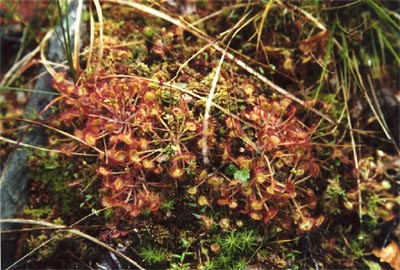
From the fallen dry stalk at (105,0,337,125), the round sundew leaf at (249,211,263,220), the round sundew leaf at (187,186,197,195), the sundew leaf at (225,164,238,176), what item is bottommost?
the round sundew leaf at (249,211,263,220)

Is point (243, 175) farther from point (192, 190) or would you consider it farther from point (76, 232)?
point (76, 232)

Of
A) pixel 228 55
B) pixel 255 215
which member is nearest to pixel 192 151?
pixel 255 215

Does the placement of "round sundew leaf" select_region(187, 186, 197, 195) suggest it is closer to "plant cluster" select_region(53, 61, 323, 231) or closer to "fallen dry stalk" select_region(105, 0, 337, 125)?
"plant cluster" select_region(53, 61, 323, 231)

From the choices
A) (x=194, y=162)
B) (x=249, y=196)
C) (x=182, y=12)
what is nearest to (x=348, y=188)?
(x=249, y=196)

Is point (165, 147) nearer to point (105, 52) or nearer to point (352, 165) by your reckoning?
point (105, 52)

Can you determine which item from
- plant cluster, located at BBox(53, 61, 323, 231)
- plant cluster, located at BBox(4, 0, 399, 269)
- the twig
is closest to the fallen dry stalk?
plant cluster, located at BBox(4, 0, 399, 269)

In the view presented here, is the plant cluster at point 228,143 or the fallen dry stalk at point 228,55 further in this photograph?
the fallen dry stalk at point 228,55

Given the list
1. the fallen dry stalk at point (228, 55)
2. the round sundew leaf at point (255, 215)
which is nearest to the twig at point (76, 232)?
the round sundew leaf at point (255, 215)

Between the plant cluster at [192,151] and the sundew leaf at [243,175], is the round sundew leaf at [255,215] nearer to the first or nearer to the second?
the plant cluster at [192,151]
